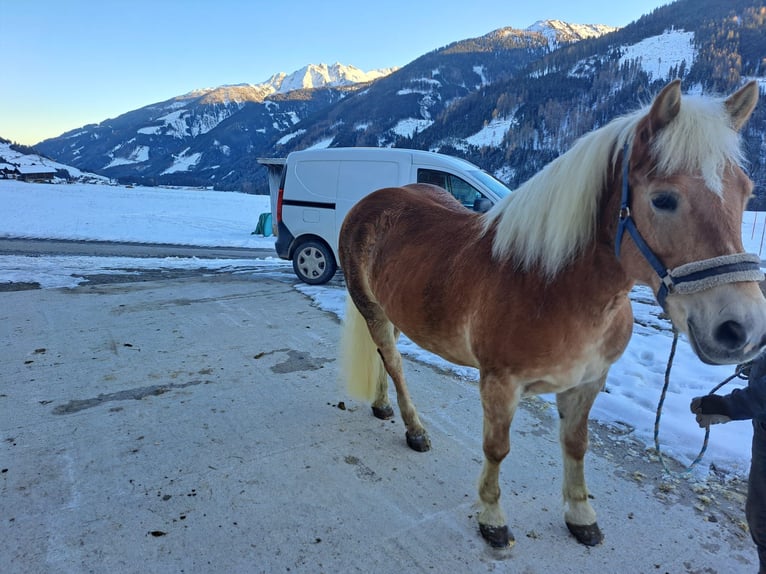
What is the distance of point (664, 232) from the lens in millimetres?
1259

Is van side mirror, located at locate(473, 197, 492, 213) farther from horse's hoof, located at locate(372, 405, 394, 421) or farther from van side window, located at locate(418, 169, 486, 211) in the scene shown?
horse's hoof, located at locate(372, 405, 394, 421)

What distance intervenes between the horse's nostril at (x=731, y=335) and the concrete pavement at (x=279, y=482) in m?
1.22

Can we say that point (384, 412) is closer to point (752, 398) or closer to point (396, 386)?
point (396, 386)

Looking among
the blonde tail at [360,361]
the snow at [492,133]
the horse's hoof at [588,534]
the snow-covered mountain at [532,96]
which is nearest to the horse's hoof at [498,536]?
the horse's hoof at [588,534]

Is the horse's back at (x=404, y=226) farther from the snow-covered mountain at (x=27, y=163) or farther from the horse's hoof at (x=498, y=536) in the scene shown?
the snow-covered mountain at (x=27, y=163)

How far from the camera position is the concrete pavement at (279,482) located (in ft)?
5.87

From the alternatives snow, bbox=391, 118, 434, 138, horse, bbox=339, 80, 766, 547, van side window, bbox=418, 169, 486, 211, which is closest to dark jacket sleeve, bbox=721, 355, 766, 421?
horse, bbox=339, 80, 766, 547

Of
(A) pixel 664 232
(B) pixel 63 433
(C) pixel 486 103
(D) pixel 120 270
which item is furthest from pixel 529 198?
(C) pixel 486 103

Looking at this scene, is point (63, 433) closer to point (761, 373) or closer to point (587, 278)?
point (587, 278)

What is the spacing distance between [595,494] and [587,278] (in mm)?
1355

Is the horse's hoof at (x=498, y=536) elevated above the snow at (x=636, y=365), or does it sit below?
below

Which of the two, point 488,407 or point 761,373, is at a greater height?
point 761,373

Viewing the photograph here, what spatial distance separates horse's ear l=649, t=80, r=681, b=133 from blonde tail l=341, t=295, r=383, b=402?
2.11 metres

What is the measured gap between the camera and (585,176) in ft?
4.93
